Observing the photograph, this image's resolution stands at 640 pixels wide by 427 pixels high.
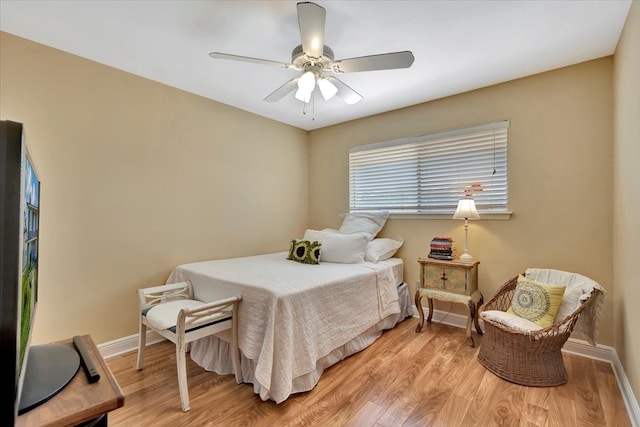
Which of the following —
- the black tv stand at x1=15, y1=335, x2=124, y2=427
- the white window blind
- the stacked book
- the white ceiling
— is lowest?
the black tv stand at x1=15, y1=335, x2=124, y2=427

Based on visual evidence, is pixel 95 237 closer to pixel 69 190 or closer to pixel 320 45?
pixel 69 190

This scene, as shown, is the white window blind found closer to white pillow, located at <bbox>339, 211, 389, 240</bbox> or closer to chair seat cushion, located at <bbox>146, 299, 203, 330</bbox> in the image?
white pillow, located at <bbox>339, 211, 389, 240</bbox>

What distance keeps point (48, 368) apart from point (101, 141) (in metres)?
2.14

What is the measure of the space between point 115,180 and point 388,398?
2717 mm

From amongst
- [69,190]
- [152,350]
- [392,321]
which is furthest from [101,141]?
[392,321]

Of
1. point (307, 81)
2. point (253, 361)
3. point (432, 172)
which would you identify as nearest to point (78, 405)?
point (253, 361)

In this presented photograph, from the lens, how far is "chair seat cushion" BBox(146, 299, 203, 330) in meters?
1.96

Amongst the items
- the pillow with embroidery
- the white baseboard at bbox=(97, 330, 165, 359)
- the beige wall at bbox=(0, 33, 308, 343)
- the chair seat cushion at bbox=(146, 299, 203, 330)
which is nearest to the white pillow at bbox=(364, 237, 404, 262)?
the pillow with embroidery

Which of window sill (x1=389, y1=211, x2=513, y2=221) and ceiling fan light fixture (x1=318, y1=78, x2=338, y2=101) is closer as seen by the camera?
ceiling fan light fixture (x1=318, y1=78, x2=338, y2=101)

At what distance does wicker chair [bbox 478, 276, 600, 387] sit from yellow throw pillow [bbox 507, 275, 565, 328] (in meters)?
0.10

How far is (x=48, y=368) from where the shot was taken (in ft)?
2.93

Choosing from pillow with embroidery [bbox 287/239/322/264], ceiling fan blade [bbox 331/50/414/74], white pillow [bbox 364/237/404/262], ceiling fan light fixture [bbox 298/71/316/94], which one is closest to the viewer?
ceiling fan blade [bbox 331/50/414/74]

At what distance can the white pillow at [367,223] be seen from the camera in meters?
3.52

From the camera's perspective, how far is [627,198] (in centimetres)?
187
